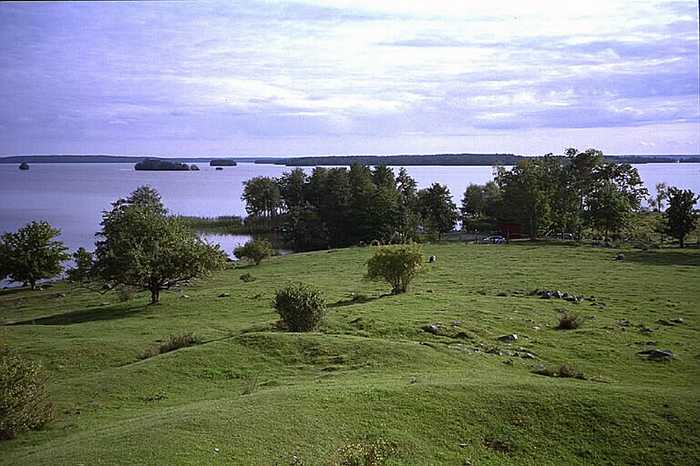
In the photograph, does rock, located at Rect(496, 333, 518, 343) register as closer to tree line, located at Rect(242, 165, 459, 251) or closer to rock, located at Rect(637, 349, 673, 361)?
rock, located at Rect(637, 349, 673, 361)

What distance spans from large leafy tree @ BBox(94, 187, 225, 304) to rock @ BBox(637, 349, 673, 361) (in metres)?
23.8

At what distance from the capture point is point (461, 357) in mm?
20297

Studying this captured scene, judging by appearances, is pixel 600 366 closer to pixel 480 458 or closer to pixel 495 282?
pixel 480 458

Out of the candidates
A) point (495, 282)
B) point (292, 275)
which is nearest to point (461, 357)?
point (495, 282)

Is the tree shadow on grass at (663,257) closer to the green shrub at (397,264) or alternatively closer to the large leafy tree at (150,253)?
the green shrub at (397,264)

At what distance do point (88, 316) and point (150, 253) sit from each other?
471 cm

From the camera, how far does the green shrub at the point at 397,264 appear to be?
3416cm

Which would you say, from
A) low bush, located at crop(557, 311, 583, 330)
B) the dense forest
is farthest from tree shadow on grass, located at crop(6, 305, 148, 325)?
the dense forest

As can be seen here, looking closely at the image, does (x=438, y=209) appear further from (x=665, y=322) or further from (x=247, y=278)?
(x=665, y=322)

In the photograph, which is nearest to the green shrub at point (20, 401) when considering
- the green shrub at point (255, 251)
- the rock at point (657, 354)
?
the rock at point (657, 354)

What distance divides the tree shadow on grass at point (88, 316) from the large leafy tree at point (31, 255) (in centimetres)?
1774

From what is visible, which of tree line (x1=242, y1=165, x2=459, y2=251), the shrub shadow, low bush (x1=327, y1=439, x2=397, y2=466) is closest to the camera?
low bush (x1=327, y1=439, x2=397, y2=466)

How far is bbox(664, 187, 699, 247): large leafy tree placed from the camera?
6056 cm

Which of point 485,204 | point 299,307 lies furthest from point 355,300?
point 485,204
